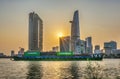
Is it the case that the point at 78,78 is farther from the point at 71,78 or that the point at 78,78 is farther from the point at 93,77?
the point at 93,77

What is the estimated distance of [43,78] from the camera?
3738 inches

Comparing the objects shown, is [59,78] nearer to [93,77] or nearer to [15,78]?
[15,78]

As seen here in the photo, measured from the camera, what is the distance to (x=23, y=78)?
93.2 metres

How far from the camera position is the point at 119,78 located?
57.1 metres

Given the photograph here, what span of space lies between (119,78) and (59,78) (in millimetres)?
37482

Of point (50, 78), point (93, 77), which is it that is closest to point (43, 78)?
point (50, 78)

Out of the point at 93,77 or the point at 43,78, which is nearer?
the point at 93,77

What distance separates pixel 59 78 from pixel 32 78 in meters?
7.87

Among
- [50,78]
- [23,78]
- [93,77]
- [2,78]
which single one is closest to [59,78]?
[50,78]

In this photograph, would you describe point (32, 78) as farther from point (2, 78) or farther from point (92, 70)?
point (92, 70)

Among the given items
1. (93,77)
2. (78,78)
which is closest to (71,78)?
(78,78)

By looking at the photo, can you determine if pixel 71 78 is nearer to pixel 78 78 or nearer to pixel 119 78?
pixel 78 78

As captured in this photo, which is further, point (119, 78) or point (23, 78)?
point (23, 78)

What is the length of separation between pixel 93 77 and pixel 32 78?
4035 cm
